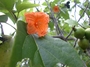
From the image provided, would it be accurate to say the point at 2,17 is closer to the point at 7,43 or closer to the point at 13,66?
the point at 7,43

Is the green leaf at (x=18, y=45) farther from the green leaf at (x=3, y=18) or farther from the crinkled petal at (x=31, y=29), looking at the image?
the green leaf at (x=3, y=18)

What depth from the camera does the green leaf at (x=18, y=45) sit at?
760 millimetres

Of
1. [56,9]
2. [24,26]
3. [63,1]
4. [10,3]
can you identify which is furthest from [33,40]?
[63,1]

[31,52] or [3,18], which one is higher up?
[3,18]

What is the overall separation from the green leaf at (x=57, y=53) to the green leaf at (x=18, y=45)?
0.07m

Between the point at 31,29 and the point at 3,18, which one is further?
the point at 3,18

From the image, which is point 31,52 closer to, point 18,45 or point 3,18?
point 18,45

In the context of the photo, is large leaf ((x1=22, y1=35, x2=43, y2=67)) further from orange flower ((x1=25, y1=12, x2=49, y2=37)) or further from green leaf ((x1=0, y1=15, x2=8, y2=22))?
green leaf ((x1=0, y1=15, x2=8, y2=22))

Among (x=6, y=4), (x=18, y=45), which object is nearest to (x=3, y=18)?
(x=6, y=4)

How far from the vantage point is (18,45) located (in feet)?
2.54

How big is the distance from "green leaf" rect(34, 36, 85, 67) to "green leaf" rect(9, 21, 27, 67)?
0.07 m

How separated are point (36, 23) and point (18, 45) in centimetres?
16

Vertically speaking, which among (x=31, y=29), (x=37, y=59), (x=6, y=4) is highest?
(x=6, y=4)

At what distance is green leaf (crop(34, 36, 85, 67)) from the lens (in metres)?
0.78
